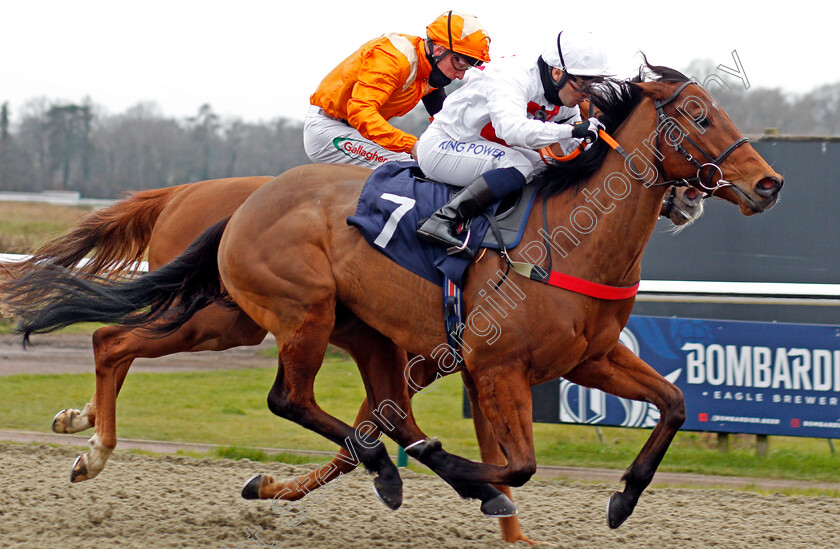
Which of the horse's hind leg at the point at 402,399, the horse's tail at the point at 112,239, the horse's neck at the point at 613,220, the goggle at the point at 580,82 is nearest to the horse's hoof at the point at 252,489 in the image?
the horse's hind leg at the point at 402,399

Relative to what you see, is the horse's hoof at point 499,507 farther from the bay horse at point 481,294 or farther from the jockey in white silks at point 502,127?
the jockey in white silks at point 502,127

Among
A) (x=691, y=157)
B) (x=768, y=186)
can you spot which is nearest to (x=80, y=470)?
(x=691, y=157)

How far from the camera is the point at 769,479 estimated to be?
4848mm

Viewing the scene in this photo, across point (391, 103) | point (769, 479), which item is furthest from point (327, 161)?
point (769, 479)

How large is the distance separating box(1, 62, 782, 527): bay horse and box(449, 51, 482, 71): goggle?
69 centimetres

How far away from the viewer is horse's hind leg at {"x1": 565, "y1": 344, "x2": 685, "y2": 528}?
10.9 feet

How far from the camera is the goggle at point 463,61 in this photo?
3807mm

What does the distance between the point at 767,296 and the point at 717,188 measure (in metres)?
2.22

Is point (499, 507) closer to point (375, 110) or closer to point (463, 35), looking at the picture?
point (375, 110)

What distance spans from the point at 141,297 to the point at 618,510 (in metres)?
2.20

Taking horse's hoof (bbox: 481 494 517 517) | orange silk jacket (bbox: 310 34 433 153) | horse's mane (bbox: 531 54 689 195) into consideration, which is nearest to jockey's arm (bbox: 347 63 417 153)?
orange silk jacket (bbox: 310 34 433 153)

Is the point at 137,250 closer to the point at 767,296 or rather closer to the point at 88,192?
the point at 767,296

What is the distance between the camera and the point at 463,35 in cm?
375

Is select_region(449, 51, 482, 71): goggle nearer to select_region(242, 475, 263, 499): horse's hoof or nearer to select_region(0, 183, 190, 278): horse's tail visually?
select_region(0, 183, 190, 278): horse's tail
